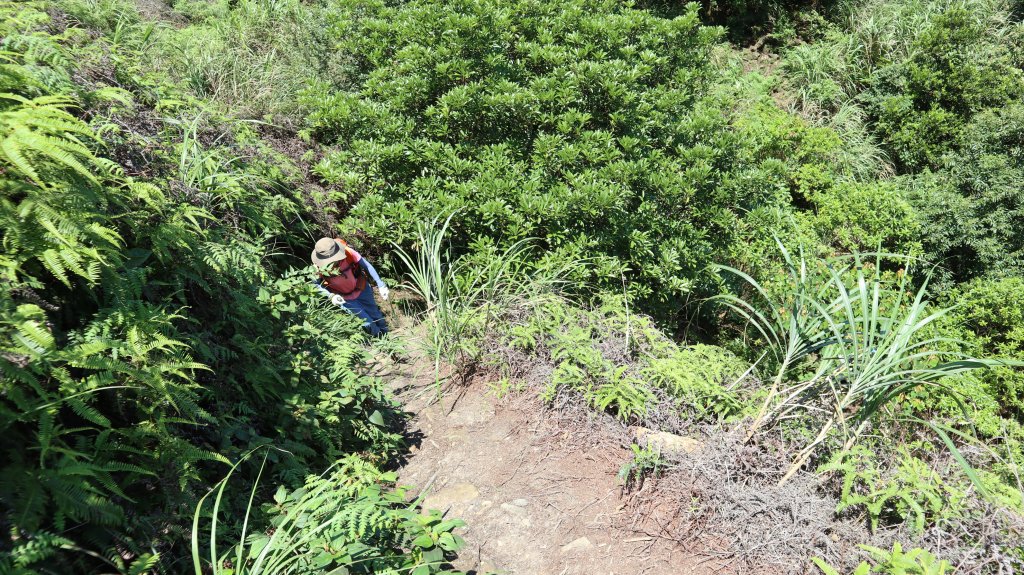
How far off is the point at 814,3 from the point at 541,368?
1133 centimetres

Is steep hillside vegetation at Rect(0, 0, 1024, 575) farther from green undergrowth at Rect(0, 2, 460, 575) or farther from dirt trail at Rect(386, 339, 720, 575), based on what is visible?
dirt trail at Rect(386, 339, 720, 575)

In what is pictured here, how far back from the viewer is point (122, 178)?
2.80m

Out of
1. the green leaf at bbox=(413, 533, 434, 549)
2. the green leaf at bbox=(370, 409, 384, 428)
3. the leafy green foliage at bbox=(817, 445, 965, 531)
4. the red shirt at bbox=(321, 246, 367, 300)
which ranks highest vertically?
the red shirt at bbox=(321, 246, 367, 300)

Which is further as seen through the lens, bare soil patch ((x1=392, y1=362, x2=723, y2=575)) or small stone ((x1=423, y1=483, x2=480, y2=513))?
small stone ((x1=423, y1=483, x2=480, y2=513))

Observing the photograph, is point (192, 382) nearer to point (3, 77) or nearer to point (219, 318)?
point (219, 318)

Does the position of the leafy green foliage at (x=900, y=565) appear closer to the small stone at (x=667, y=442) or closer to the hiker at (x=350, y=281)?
the small stone at (x=667, y=442)

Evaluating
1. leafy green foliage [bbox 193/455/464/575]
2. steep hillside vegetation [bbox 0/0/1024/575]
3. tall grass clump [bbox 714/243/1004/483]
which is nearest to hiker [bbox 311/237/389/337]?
steep hillside vegetation [bbox 0/0/1024/575]

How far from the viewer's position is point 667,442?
325cm

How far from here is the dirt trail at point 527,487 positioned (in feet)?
9.36

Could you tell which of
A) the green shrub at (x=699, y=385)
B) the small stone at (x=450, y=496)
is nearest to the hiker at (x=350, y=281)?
the small stone at (x=450, y=496)

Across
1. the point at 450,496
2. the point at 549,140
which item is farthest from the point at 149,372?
the point at 549,140

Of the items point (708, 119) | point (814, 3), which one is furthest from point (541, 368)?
point (814, 3)

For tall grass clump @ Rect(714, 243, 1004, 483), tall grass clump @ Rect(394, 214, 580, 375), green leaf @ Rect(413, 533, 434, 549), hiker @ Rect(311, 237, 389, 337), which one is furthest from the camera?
hiker @ Rect(311, 237, 389, 337)

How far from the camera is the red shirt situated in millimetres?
4852
